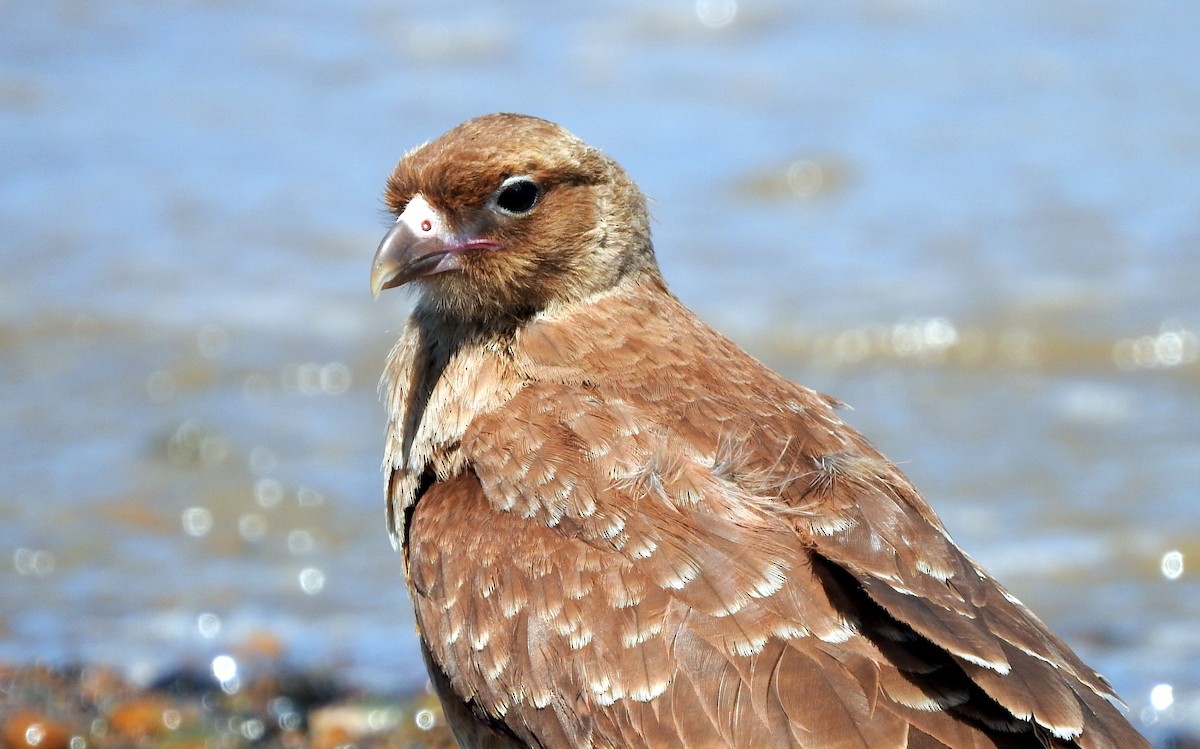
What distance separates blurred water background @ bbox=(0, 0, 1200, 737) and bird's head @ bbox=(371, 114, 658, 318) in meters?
1.96

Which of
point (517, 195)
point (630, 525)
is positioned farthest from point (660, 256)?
point (630, 525)

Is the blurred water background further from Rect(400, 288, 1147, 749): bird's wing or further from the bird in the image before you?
Rect(400, 288, 1147, 749): bird's wing

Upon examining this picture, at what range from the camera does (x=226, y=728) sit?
5.82 metres

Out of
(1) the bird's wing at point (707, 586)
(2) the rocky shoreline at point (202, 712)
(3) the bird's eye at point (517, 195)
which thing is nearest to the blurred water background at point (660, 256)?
(2) the rocky shoreline at point (202, 712)

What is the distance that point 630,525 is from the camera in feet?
13.8

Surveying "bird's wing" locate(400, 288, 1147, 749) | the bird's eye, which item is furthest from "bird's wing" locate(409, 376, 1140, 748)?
the bird's eye

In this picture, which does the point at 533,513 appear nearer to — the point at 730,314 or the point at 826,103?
the point at 730,314

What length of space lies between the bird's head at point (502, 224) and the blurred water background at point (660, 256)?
6.45 ft

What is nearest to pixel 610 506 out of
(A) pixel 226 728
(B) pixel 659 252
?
(A) pixel 226 728

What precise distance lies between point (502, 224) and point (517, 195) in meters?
0.10

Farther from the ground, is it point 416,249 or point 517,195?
point 517,195

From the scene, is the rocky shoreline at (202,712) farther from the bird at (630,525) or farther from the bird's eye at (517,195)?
the bird's eye at (517,195)

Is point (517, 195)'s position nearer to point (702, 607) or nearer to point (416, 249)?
point (416, 249)

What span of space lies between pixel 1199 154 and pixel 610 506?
9176mm
